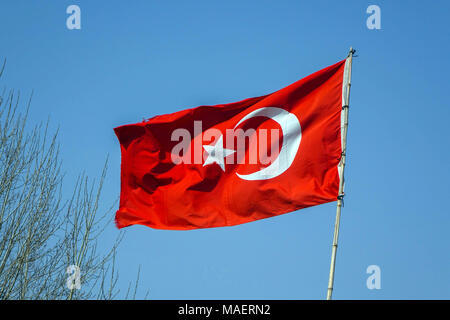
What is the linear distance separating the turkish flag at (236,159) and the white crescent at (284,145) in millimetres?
21

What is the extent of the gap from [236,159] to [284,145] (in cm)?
115

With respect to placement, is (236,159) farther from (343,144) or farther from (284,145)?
(343,144)

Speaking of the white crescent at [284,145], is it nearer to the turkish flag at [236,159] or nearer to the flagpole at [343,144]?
the turkish flag at [236,159]

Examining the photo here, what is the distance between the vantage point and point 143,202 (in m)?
14.3

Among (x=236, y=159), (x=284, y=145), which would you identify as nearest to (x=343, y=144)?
(x=284, y=145)

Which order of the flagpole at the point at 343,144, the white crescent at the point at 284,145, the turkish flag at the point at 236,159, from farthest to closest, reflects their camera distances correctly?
the white crescent at the point at 284,145, the turkish flag at the point at 236,159, the flagpole at the point at 343,144

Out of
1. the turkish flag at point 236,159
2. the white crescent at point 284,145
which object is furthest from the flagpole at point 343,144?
the white crescent at point 284,145

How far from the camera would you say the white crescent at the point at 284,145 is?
13117 mm

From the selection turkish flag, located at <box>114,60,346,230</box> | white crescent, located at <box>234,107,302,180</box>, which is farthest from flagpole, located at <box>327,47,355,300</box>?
white crescent, located at <box>234,107,302,180</box>

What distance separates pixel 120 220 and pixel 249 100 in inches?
151

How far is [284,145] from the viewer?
1335 centimetres

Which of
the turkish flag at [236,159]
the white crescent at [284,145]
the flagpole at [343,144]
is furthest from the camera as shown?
the white crescent at [284,145]
